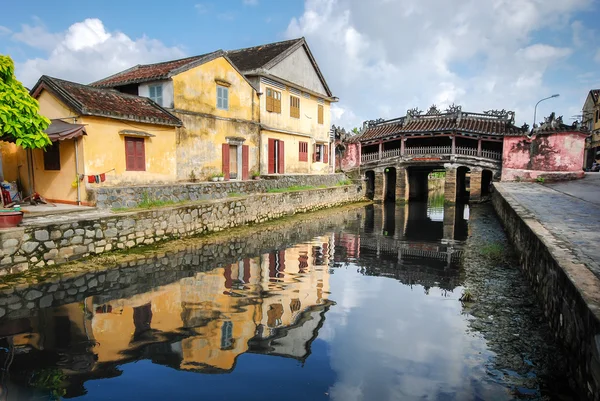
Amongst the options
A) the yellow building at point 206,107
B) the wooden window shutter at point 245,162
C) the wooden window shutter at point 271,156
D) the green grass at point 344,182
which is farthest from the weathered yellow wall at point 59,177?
the green grass at point 344,182

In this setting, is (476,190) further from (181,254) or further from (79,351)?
(79,351)

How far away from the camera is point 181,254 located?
10.8 m

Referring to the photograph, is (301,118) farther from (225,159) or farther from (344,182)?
(225,159)

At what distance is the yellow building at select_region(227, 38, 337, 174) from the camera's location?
2020 cm

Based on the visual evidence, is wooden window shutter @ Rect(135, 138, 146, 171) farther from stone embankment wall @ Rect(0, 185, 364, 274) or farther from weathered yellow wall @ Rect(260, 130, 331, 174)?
weathered yellow wall @ Rect(260, 130, 331, 174)

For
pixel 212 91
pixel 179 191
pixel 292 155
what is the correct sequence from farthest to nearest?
1. pixel 292 155
2. pixel 212 91
3. pixel 179 191

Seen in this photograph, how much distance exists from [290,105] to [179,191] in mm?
10717

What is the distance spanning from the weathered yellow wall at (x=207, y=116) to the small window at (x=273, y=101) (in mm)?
1401

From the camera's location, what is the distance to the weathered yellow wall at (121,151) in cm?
1191

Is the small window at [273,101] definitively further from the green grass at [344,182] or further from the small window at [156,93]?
the green grass at [344,182]

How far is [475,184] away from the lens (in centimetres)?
2775

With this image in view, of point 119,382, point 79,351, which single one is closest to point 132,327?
point 79,351

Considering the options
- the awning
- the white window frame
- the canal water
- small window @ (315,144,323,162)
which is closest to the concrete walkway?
the canal water

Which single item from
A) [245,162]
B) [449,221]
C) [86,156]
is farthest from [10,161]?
[449,221]
